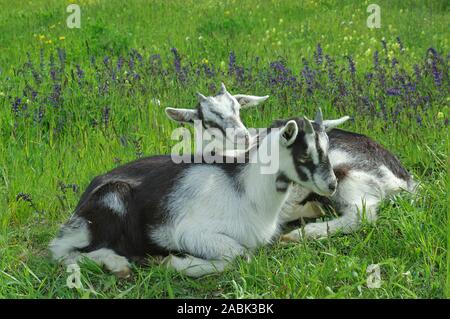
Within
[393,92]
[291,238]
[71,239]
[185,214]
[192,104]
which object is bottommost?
[291,238]

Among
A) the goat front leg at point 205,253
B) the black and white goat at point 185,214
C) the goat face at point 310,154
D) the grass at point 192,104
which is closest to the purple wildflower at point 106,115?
the grass at point 192,104

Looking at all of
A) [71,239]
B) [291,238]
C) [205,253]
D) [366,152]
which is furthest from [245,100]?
[71,239]

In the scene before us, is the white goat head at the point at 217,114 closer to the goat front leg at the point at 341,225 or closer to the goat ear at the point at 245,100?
the goat ear at the point at 245,100

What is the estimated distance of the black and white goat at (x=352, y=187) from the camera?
5.69 metres

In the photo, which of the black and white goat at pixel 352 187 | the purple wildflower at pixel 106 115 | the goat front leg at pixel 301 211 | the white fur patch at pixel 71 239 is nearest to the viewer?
the white fur patch at pixel 71 239

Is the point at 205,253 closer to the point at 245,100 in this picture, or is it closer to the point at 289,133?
the point at 289,133

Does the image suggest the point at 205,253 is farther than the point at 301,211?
No

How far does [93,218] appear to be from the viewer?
527cm

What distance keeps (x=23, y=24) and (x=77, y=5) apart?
1360 mm

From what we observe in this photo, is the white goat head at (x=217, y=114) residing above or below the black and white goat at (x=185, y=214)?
above

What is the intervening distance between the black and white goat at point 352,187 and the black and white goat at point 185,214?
1.45 feet

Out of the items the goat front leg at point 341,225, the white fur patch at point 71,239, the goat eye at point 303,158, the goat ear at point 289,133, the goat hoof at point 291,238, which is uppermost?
the goat ear at point 289,133

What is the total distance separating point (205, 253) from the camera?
5129 millimetres

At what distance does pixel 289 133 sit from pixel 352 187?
1.07 meters
